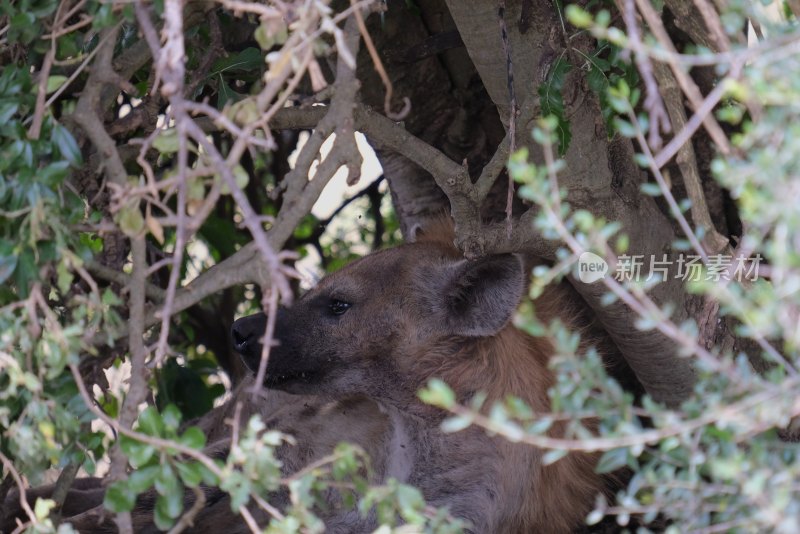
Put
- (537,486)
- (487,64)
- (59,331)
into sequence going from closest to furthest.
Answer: (59,331), (487,64), (537,486)

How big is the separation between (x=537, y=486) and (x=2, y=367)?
230 centimetres

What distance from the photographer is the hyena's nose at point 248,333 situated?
4160mm

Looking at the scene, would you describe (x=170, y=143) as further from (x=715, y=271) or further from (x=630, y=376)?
(x=630, y=376)

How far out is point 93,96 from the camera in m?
2.99

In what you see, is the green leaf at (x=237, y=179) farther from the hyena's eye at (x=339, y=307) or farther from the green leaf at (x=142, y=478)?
the hyena's eye at (x=339, y=307)

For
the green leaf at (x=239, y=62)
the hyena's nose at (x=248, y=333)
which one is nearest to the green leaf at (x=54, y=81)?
the green leaf at (x=239, y=62)

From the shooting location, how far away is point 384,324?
4391mm

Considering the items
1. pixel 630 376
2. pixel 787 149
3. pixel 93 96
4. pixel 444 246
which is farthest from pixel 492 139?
pixel 787 149

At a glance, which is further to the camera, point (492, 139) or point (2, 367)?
point (492, 139)

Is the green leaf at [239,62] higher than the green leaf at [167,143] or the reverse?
higher

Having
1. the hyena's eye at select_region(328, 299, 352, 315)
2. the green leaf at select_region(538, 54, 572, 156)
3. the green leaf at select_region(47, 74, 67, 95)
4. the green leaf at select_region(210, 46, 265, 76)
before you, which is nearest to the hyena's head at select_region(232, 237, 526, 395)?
the hyena's eye at select_region(328, 299, 352, 315)

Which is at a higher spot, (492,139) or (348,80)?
(348,80)

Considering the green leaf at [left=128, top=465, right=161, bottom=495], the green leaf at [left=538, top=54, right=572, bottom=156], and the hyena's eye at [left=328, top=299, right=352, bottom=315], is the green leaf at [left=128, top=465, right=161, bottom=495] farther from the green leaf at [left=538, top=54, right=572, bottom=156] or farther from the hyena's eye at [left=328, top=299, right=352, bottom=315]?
the hyena's eye at [left=328, top=299, right=352, bottom=315]

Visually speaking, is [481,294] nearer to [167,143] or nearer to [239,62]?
[239,62]
